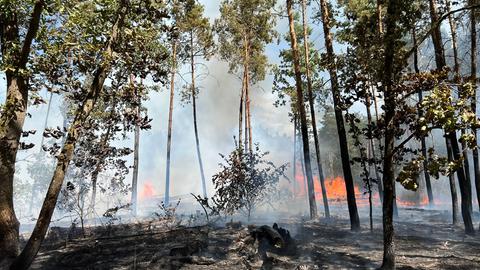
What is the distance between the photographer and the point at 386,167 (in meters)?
8.85

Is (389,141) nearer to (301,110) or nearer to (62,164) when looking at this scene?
(62,164)

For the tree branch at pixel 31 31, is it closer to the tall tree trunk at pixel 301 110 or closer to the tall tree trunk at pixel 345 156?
the tall tree trunk at pixel 345 156

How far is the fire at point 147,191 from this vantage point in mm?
63094

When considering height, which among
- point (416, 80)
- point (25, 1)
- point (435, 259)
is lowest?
point (435, 259)

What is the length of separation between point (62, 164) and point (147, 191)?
195ft

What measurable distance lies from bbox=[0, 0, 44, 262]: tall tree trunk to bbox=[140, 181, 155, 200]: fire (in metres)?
55.6

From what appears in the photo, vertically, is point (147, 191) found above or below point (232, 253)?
above

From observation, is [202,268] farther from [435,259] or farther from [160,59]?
[435,259]

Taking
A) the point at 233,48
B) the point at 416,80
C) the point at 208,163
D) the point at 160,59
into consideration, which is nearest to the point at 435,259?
the point at 416,80

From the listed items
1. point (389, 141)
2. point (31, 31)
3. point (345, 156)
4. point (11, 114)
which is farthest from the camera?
point (345, 156)

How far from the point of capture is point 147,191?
64875 mm

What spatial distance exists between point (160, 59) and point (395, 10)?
577cm

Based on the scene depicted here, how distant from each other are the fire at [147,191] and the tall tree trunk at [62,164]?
5670cm

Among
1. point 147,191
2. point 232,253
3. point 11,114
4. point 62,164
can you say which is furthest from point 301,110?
point 147,191
